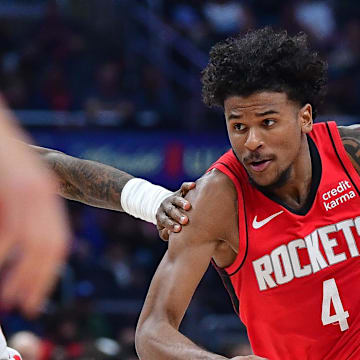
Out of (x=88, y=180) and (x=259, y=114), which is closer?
(x=259, y=114)

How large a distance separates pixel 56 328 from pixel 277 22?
210 inches

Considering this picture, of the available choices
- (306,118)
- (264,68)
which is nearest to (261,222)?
(306,118)

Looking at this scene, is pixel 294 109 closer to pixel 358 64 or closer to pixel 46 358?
pixel 46 358

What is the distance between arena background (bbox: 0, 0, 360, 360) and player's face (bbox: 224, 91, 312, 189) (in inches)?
178

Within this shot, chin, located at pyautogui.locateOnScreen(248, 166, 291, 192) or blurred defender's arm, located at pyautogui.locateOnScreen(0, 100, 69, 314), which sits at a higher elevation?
chin, located at pyautogui.locateOnScreen(248, 166, 291, 192)

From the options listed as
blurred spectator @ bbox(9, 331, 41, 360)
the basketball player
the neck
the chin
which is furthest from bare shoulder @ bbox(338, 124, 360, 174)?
blurred spectator @ bbox(9, 331, 41, 360)

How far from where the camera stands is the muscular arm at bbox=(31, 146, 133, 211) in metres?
3.96

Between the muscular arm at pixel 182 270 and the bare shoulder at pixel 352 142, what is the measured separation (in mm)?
563

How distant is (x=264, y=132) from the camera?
3.21m

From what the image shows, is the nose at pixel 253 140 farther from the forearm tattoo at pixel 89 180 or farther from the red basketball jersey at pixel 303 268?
the forearm tattoo at pixel 89 180

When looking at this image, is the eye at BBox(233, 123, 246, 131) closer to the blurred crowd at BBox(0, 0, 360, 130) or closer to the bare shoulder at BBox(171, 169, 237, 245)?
the bare shoulder at BBox(171, 169, 237, 245)

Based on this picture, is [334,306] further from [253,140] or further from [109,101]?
[109,101]

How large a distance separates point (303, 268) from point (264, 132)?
0.57m

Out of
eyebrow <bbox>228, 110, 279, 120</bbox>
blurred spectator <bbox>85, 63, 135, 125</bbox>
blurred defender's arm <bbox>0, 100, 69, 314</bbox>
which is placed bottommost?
blurred defender's arm <bbox>0, 100, 69, 314</bbox>
